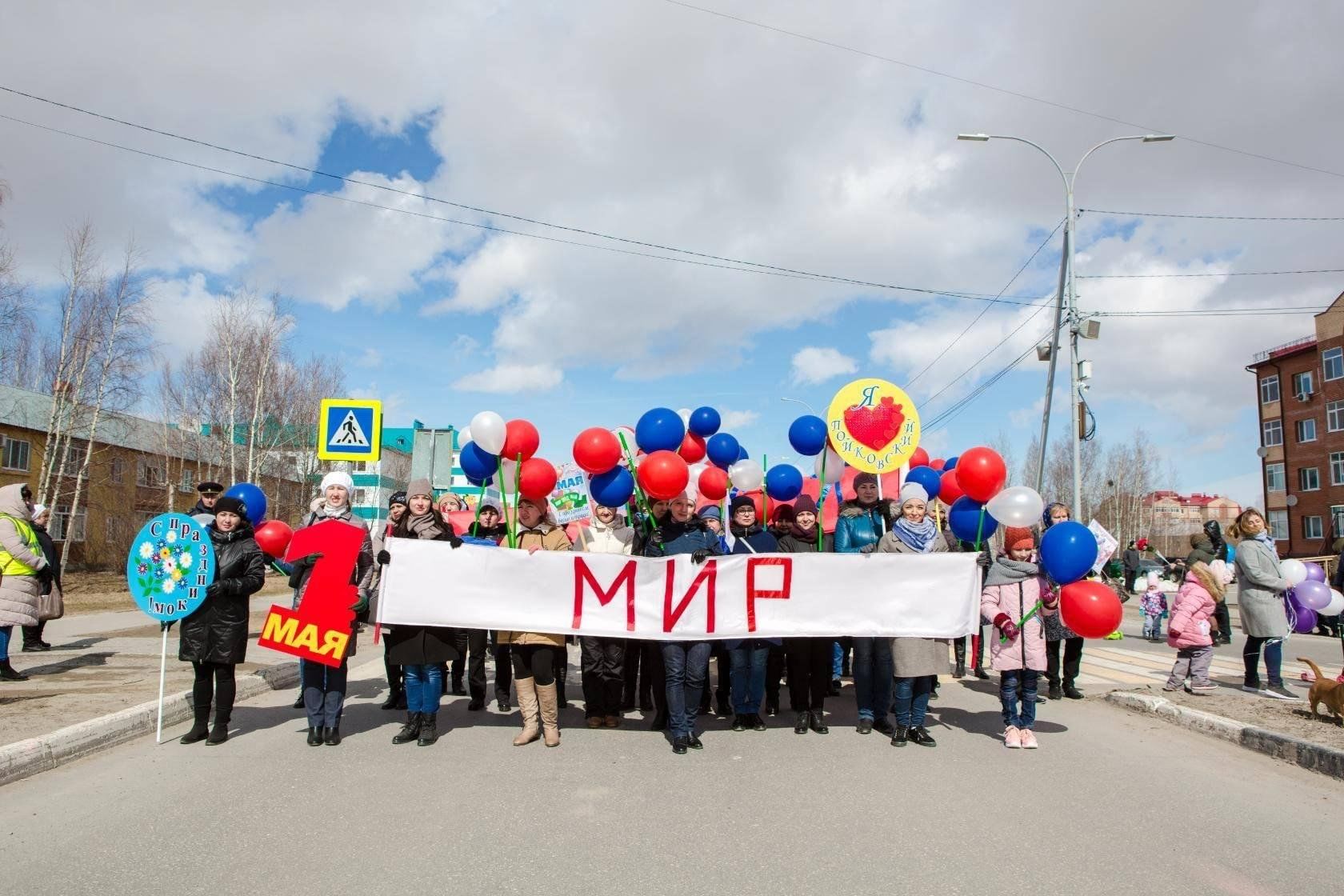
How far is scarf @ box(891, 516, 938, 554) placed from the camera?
6891 mm

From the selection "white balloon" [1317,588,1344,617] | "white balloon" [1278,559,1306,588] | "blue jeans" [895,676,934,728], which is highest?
"white balloon" [1278,559,1306,588]

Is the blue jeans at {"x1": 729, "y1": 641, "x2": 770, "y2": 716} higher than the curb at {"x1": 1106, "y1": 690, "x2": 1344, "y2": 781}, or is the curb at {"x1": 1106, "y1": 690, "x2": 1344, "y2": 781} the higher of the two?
the blue jeans at {"x1": 729, "y1": 641, "x2": 770, "y2": 716}

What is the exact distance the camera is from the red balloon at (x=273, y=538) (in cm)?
696

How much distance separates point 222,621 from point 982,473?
5.93 metres

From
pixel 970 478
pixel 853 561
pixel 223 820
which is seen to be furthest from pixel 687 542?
pixel 223 820

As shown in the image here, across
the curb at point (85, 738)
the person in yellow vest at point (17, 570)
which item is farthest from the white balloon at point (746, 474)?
the person in yellow vest at point (17, 570)

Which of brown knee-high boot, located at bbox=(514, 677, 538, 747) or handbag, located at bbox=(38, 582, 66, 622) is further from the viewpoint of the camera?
handbag, located at bbox=(38, 582, 66, 622)

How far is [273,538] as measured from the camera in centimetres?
702

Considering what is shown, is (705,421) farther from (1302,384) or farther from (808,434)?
(1302,384)

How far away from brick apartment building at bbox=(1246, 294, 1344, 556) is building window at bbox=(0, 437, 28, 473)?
202 ft

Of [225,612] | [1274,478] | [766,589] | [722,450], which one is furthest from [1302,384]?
[225,612]

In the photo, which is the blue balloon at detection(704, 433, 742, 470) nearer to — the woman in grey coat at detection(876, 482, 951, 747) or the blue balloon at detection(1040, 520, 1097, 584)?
the woman in grey coat at detection(876, 482, 951, 747)

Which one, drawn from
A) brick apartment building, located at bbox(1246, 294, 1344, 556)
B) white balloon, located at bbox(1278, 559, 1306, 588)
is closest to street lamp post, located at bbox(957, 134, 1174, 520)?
white balloon, located at bbox(1278, 559, 1306, 588)

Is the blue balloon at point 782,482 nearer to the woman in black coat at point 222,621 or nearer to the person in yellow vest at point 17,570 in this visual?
the woman in black coat at point 222,621
